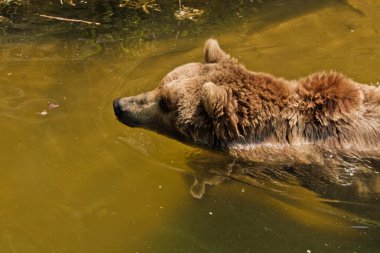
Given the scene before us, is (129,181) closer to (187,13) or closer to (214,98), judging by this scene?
(214,98)

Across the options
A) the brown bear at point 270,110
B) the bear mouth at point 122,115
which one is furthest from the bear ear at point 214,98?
the bear mouth at point 122,115

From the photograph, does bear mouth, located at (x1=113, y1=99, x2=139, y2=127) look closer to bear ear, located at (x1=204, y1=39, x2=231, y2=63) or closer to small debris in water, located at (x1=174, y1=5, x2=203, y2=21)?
bear ear, located at (x1=204, y1=39, x2=231, y2=63)

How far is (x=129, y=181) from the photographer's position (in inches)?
212

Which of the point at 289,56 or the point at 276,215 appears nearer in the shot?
the point at 276,215

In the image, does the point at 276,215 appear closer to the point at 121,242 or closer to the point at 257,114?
the point at 257,114

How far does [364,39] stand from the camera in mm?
8438

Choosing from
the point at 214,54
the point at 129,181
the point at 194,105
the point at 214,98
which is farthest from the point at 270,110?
the point at 129,181

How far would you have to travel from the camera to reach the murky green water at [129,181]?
4645 millimetres

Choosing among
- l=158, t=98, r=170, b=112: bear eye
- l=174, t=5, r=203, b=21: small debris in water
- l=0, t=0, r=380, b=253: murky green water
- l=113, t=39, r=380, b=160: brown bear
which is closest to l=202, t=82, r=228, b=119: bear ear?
l=113, t=39, r=380, b=160: brown bear

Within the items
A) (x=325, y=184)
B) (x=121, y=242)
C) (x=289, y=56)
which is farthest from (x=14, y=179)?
(x=289, y=56)

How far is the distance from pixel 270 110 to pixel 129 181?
5.40ft

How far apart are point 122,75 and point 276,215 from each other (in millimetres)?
3491

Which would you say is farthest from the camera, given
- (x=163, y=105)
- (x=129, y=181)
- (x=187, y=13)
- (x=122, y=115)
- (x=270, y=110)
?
(x=187, y=13)

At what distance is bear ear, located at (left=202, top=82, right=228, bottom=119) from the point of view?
498 cm
